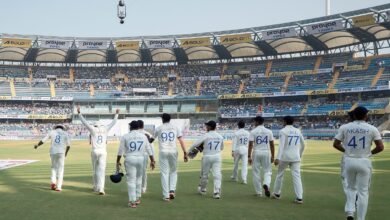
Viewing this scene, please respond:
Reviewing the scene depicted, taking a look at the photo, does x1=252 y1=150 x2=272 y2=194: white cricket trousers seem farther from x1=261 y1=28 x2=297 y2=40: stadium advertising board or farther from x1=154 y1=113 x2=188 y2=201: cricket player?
x1=261 y1=28 x2=297 y2=40: stadium advertising board

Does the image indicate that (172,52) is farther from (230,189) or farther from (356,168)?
(356,168)

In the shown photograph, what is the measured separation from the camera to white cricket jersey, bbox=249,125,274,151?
10523 millimetres

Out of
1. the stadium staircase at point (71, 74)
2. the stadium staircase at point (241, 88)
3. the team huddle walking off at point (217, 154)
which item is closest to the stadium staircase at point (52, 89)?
the stadium staircase at point (71, 74)

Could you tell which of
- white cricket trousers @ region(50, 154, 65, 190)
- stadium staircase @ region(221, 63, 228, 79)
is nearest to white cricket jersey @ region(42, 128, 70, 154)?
white cricket trousers @ region(50, 154, 65, 190)

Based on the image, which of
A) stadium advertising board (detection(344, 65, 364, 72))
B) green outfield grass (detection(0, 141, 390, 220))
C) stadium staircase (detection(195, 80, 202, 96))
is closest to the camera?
green outfield grass (detection(0, 141, 390, 220))

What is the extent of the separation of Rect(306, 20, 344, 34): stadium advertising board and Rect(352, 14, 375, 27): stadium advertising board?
1882mm

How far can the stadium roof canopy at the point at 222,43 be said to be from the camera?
52678 mm

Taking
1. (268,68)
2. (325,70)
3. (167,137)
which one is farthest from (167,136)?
(268,68)

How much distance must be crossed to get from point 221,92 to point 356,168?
201 ft

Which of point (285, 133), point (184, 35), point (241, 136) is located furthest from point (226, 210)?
Answer: point (184, 35)

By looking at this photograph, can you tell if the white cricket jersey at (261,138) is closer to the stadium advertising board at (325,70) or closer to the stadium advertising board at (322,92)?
the stadium advertising board at (322,92)

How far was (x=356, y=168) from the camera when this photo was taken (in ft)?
23.2

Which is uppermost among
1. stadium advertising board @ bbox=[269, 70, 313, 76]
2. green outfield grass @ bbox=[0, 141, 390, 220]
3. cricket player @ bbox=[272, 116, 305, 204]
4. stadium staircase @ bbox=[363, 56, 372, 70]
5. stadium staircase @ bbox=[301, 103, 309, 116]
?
stadium staircase @ bbox=[363, 56, 372, 70]

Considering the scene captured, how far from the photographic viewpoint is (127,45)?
→ 66062mm
